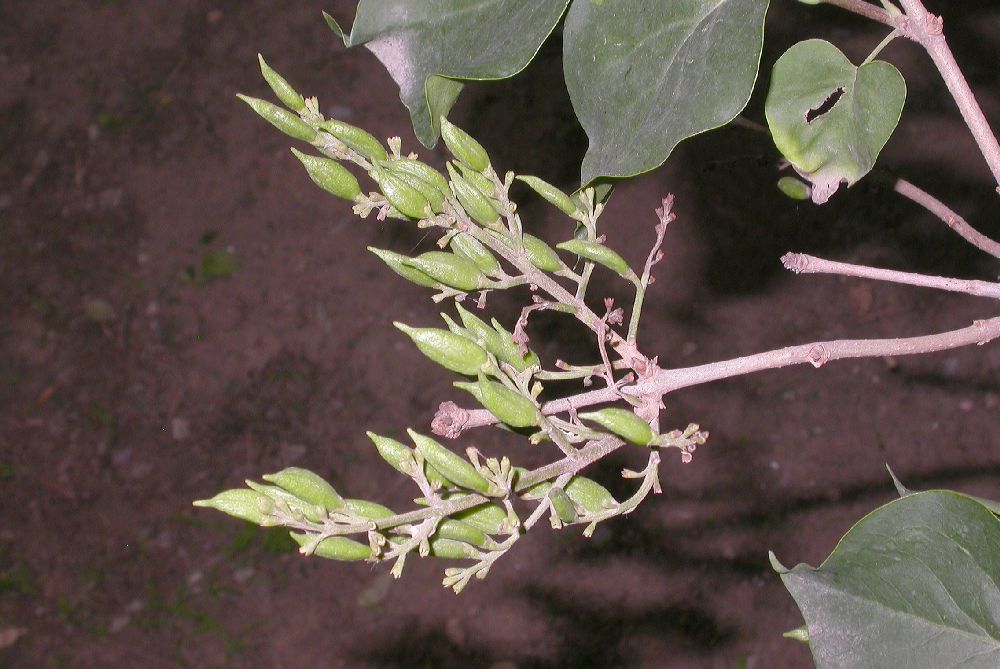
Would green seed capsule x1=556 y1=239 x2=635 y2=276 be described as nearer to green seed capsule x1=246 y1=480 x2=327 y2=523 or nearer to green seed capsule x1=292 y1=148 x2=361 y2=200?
green seed capsule x1=292 y1=148 x2=361 y2=200

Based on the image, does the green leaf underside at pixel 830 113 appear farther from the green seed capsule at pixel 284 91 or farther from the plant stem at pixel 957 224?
the green seed capsule at pixel 284 91

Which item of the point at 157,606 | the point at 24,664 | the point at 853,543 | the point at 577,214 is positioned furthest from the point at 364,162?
the point at 24,664

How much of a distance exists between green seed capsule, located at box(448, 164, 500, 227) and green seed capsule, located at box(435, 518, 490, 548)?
0.81 ft

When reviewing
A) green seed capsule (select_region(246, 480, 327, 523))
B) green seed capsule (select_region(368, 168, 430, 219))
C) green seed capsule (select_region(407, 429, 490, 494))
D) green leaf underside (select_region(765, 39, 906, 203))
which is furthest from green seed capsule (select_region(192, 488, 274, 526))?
green leaf underside (select_region(765, 39, 906, 203))

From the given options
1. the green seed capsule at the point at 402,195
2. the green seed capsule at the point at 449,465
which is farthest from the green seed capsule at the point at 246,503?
the green seed capsule at the point at 402,195

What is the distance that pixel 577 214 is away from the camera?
2.66ft

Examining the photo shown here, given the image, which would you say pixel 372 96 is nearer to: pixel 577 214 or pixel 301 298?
pixel 301 298

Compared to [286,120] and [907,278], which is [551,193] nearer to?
[286,120]

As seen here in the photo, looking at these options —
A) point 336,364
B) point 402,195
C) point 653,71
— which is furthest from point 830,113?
point 336,364

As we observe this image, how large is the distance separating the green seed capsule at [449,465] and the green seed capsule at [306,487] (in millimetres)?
81

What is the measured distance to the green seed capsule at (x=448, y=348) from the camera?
2.17ft

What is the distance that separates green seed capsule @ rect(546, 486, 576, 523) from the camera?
67cm

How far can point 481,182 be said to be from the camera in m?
0.74

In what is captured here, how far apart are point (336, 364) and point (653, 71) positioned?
207 centimetres
